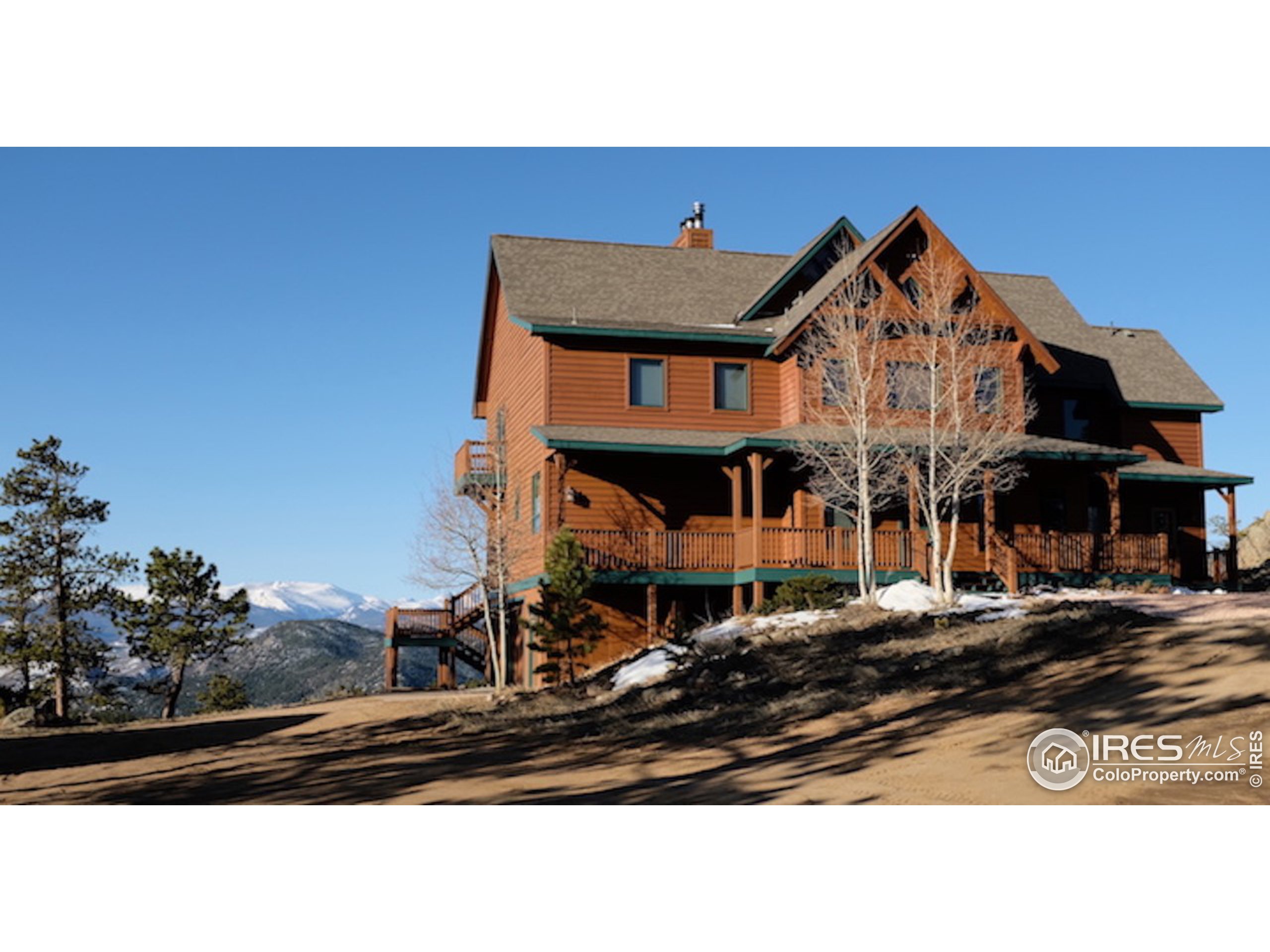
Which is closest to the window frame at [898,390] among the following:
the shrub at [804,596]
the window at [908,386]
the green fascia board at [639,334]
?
the window at [908,386]

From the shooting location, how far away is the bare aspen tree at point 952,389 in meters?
25.6

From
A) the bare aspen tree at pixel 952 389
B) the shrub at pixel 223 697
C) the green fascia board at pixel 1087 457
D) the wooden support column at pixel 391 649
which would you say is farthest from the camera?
the shrub at pixel 223 697

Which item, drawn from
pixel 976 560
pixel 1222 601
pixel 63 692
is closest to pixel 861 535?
pixel 976 560

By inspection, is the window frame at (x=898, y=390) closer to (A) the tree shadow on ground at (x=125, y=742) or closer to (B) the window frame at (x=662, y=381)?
(B) the window frame at (x=662, y=381)

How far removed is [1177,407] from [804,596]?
14226 millimetres

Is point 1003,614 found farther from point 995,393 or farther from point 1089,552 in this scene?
point 995,393

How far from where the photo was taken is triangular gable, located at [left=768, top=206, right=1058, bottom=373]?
2766 cm

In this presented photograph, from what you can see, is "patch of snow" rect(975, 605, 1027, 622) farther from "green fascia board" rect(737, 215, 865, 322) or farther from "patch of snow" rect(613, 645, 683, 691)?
"green fascia board" rect(737, 215, 865, 322)

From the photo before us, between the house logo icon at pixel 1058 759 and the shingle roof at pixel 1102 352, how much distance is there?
20.6 m

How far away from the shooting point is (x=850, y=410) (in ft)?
87.5

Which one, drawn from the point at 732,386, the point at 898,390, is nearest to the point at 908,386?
the point at 898,390

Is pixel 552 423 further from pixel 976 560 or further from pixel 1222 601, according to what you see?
pixel 1222 601

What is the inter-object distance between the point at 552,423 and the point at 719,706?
1103cm

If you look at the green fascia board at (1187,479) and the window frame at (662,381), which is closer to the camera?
the window frame at (662,381)
